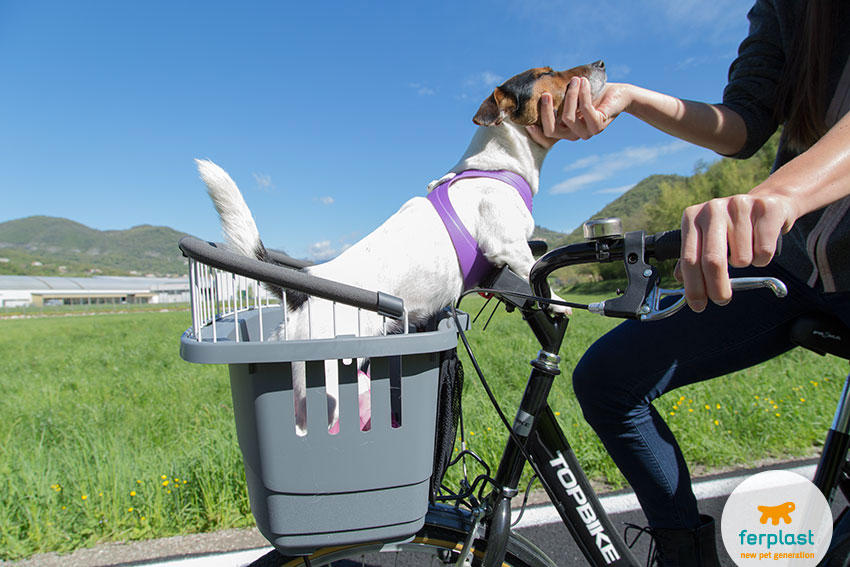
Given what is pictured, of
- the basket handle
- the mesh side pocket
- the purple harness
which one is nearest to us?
the basket handle

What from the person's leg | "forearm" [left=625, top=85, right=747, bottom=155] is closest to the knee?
the person's leg

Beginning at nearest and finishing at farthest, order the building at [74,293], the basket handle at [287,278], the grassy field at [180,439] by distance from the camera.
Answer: the basket handle at [287,278] < the grassy field at [180,439] < the building at [74,293]

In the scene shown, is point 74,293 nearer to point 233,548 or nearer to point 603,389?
point 233,548

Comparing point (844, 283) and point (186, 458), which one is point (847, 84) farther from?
point (186, 458)

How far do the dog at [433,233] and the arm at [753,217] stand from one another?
51cm

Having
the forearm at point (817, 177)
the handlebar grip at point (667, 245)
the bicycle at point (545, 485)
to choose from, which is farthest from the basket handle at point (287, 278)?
the forearm at point (817, 177)

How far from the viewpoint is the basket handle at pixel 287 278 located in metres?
0.81

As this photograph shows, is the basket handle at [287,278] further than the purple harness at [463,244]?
No

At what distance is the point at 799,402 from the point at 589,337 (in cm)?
450

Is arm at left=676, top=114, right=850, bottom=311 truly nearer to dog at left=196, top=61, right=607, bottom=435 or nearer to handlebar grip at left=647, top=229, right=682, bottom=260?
handlebar grip at left=647, top=229, right=682, bottom=260

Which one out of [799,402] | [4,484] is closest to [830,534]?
[799,402]

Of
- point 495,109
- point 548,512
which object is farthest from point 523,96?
point 548,512

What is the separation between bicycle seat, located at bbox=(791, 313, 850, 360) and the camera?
3.97 feet

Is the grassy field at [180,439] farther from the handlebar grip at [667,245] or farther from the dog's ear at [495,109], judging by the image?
the handlebar grip at [667,245]
